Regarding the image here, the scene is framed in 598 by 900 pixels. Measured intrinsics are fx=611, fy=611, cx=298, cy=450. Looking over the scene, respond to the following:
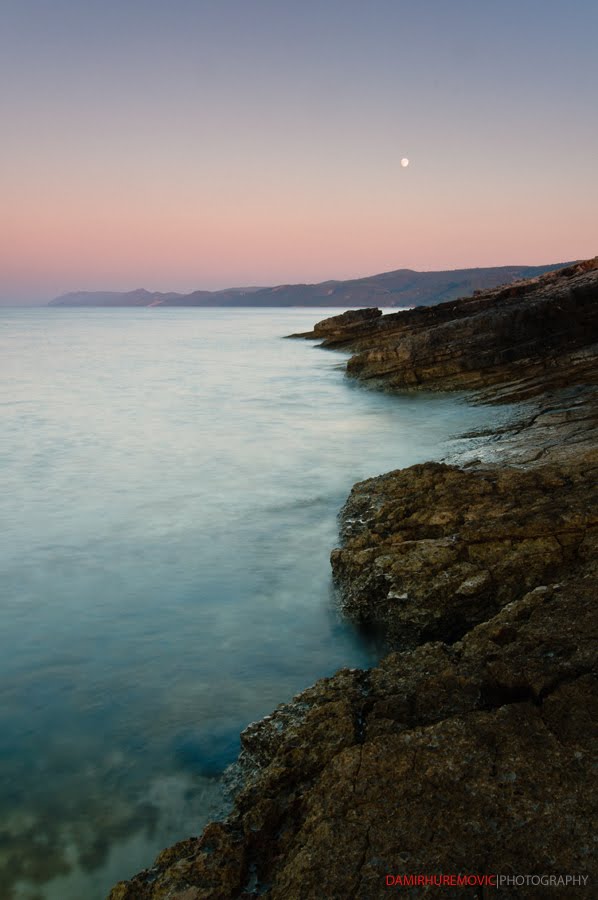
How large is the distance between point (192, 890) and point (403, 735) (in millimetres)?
1330

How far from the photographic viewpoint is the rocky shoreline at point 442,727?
2.80 meters

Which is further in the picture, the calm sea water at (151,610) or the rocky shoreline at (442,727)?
the calm sea water at (151,610)

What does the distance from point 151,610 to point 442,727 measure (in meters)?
4.94

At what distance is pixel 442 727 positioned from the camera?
11.4 feet

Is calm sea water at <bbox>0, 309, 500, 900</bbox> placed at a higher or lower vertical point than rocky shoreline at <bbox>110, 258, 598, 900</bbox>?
lower

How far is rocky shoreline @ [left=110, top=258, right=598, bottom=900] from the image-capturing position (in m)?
2.80

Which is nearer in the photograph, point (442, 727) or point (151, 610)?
point (442, 727)

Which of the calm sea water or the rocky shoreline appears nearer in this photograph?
the rocky shoreline

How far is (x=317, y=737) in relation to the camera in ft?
12.5

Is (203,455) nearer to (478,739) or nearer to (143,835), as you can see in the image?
(143,835)

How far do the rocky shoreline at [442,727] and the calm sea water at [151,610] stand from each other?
0.82m

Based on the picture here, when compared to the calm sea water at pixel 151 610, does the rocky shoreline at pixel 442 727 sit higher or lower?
higher

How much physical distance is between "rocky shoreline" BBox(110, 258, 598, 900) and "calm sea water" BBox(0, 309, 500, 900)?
2.68 feet

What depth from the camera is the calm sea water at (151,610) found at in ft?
14.8
